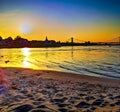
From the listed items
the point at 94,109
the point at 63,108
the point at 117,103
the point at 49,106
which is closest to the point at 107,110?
the point at 94,109

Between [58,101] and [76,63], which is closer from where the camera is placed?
[58,101]

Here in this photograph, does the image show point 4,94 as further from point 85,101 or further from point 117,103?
point 117,103

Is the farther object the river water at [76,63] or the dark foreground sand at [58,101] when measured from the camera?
the river water at [76,63]

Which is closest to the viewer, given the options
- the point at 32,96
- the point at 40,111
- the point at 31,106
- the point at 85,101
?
the point at 40,111

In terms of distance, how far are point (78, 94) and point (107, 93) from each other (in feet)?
4.73

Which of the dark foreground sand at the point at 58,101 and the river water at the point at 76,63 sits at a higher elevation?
the dark foreground sand at the point at 58,101

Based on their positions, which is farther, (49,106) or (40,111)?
(49,106)

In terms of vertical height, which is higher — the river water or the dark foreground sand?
the dark foreground sand

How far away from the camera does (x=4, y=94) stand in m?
10.1

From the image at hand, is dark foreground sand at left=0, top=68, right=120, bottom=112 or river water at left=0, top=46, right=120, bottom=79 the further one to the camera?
river water at left=0, top=46, right=120, bottom=79

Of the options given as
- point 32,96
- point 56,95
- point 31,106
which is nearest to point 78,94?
point 56,95

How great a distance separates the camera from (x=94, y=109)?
25.9 feet

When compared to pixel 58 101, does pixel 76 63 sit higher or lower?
lower

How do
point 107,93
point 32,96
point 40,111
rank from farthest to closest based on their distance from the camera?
point 107,93 → point 32,96 → point 40,111
